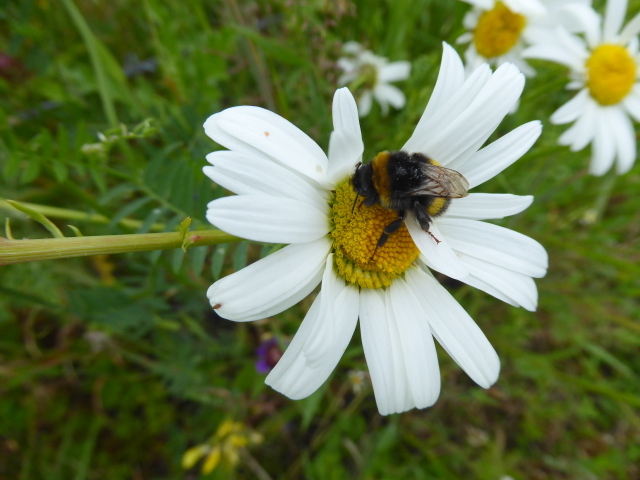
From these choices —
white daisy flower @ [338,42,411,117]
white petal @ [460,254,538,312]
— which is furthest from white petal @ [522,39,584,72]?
white petal @ [460,254,538,312]

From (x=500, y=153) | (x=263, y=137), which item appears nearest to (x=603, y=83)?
(x=500, y=153)

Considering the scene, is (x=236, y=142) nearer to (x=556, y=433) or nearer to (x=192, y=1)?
(x=192, y=1)

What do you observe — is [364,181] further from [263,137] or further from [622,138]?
[622,138]

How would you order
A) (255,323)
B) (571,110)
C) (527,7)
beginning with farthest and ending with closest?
(255,323), (571,110), (527,7)

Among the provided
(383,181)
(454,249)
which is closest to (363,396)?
(454,249)

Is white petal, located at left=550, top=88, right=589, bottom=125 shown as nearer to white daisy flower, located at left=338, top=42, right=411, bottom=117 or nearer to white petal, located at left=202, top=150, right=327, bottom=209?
white daisy flower, located at left=338, top=42, right=411, bottom=117

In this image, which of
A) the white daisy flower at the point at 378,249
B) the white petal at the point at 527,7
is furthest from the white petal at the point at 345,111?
the white petal at the point at 527,7
